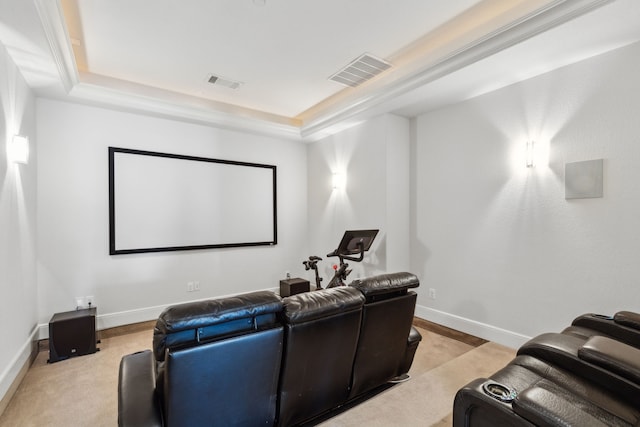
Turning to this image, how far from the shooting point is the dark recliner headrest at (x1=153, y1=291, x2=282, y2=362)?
131cm

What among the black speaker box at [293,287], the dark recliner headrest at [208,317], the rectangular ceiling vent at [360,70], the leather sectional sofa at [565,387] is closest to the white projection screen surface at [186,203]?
the black speaker box at [293,287]

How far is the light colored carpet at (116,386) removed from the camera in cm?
208

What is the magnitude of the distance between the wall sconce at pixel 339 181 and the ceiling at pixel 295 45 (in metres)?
1.05

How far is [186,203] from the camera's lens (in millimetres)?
4352

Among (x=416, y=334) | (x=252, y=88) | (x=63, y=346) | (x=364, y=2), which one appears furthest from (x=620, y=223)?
(x=63, y=346)

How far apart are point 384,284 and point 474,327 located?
2194 millimetres

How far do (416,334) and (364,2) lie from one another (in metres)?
2.70

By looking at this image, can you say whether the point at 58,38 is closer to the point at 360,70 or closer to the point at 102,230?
the point at 102,230

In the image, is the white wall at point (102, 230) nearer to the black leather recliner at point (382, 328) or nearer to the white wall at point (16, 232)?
the white wall at point (16, 232)

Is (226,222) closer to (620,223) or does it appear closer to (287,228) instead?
(287,228)

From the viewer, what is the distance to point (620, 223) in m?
2.54

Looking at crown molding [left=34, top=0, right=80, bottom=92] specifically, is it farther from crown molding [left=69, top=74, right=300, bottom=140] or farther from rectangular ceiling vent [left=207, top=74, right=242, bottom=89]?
rectangular ceiling vent [left=207, top=74, right=242, bottom=89]

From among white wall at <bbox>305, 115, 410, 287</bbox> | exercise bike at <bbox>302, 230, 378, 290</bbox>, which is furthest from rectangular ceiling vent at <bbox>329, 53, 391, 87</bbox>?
exercise bike at <bbox>302, 230, 378, 290</bbox>

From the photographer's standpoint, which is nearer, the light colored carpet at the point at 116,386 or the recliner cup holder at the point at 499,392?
the recliner cup holder at the point at 499,392
